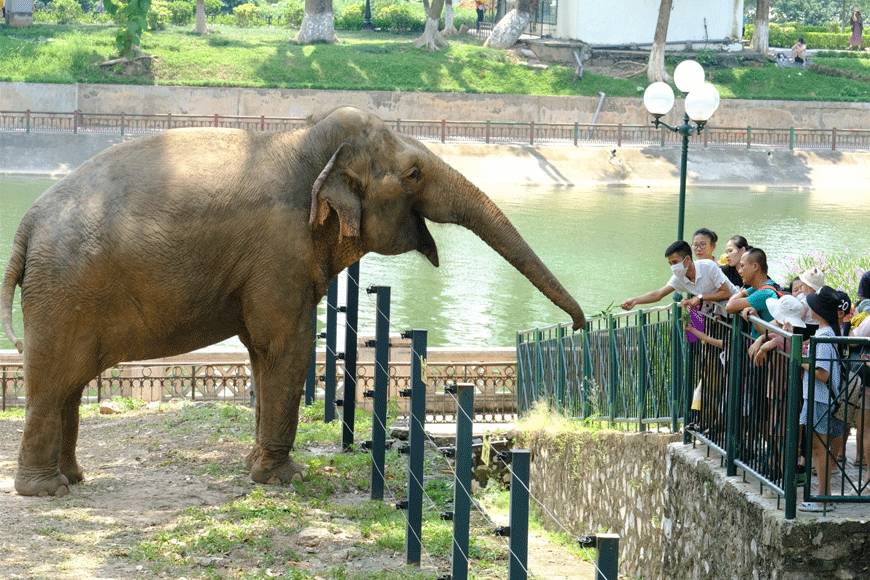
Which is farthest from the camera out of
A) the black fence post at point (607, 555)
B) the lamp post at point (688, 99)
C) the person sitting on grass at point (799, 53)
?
the person sitting on grass at point (799, 53)

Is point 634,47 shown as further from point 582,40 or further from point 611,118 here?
point 611,118

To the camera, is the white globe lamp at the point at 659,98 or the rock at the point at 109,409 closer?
the rock at the point at 109,409

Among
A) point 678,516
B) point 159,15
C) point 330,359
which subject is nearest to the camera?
point 678,516

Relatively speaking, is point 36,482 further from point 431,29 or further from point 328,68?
point 431,29

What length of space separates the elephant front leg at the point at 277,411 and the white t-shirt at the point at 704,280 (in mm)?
2727

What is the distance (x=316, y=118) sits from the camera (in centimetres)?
890

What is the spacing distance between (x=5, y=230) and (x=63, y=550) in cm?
2382

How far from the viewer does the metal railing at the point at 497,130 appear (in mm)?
40094

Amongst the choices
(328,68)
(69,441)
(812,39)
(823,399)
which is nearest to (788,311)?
(823,399)

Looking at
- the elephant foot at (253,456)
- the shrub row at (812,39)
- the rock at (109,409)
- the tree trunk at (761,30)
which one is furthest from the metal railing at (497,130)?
the elephant foot at (253,456)

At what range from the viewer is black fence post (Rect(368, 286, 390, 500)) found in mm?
8609

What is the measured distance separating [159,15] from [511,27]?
1549 cm

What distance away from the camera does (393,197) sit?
28.4 ft

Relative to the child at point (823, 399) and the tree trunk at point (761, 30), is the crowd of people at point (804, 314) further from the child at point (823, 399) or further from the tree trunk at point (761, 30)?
the tree trunk at point (761, 30)
